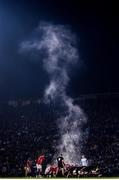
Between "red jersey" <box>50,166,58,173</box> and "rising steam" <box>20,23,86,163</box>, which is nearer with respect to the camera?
"red jersey" <box>50,166,58,173</box>

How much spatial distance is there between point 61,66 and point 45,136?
11.9ft

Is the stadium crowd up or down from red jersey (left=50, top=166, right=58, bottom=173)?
up

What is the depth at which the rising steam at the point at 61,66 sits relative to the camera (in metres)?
21.0

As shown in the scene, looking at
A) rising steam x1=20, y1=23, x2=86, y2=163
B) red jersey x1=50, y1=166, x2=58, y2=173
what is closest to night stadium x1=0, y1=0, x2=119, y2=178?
rising steam x1=20, y1=23, x2=86, y2=163

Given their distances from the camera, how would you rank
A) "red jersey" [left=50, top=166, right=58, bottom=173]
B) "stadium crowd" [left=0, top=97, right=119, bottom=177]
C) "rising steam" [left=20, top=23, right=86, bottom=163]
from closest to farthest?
"red jersey" [left=50, top=166, right=58, bottom=173], "stadium crowd" [left=0, top=97, right=119, bottom=177], "rising steam" [left=20, top=23, right=86, bottom=163]

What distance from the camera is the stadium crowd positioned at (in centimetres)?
1877

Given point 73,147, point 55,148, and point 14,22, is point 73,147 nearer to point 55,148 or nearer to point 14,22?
point 55,148

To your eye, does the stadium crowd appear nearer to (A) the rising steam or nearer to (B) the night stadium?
(B) the night stadium

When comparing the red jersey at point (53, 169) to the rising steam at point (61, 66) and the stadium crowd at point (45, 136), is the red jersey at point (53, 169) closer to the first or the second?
the stadium crowd at point (45, 136)

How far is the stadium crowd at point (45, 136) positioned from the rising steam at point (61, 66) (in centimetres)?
47

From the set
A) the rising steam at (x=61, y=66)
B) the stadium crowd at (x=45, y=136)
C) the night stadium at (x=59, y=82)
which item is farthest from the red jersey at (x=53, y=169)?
the rising steam at (x=61, y=66)

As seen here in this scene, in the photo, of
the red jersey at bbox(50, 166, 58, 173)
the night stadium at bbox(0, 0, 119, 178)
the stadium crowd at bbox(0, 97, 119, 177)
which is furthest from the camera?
the night stadium at bbox(0, 0, 119, 178)

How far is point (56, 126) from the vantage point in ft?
→ 73.2

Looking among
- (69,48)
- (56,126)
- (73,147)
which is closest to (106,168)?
(73,147)
